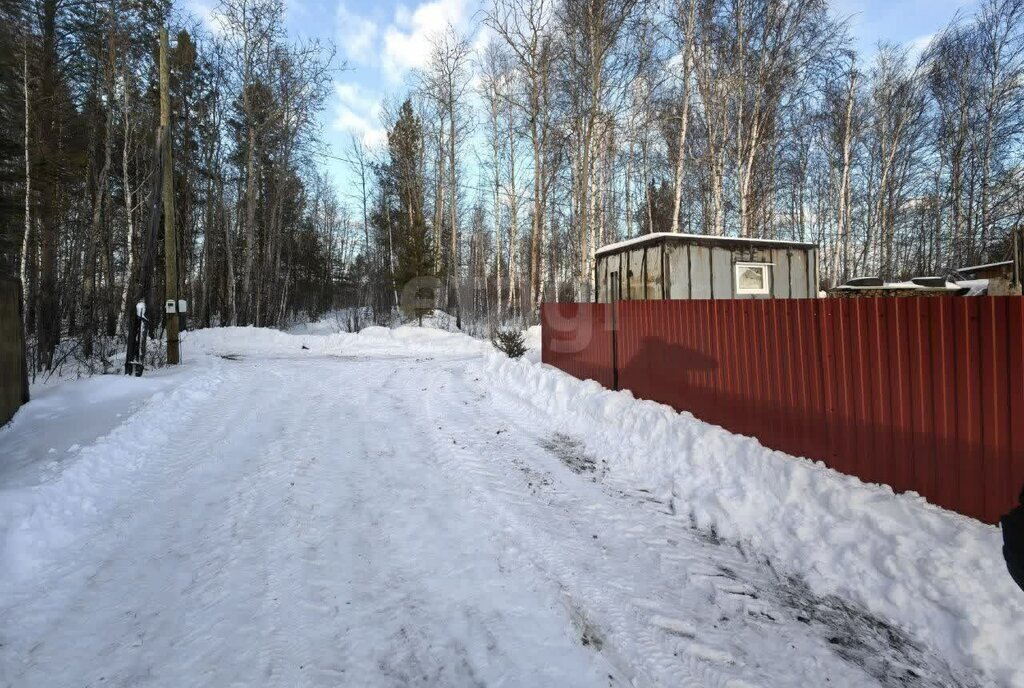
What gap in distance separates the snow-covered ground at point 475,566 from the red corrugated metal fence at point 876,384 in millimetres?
293

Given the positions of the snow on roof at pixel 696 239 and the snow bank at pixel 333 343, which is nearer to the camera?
the snow on roof at pixel 696 239

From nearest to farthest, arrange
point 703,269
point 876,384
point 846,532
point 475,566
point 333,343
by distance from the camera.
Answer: point 475,566 → point 846,532 → point 876,384 → point 703,269 → point 333,343

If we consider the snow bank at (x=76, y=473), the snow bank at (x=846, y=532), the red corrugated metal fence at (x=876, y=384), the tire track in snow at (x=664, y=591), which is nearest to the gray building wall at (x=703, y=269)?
the red corrugated metal fence at (x=876, y=384)

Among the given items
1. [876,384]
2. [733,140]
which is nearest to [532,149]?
[733,140]

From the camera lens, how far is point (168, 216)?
9.72 m

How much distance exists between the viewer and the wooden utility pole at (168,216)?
366 inches

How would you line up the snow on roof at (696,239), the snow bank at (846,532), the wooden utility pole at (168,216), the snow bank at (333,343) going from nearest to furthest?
the snow bank at (846,532), the wooden utility pole at (168,216), the snow on roof at (696,239), the snow bank at (333,343)

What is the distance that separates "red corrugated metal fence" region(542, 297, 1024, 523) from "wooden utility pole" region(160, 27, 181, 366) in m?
10.1

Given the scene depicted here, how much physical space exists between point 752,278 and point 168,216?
13.6m

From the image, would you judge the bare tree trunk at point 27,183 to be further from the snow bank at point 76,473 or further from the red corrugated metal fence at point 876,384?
→ the red corrugated metal fence at point 876,384

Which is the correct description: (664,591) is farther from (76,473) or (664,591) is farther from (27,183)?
(27,183)

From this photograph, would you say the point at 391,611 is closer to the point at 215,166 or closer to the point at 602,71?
the point at 602,71

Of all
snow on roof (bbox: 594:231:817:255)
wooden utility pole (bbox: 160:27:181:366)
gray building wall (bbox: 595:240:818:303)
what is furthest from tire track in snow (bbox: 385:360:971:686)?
wooden utility pole (bbox: 160:27:181:366)

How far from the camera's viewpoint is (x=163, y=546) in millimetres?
3033
